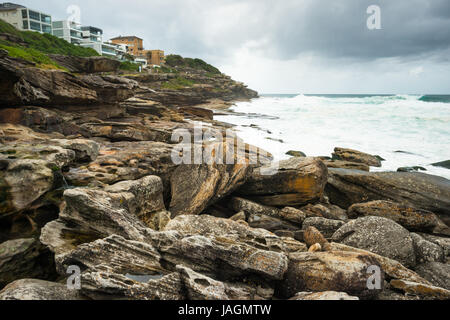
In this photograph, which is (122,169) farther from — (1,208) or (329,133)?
(329,133)

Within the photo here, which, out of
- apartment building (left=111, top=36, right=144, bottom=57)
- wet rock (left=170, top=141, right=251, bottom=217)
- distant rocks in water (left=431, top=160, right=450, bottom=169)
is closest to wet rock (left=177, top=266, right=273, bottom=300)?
wet rock (left=170, top=141, right=251, bottom=217)

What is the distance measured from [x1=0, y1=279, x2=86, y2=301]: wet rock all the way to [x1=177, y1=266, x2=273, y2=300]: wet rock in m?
1.65

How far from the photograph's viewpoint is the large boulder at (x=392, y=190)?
11.5 metres

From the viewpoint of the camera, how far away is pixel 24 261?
572 centimetres

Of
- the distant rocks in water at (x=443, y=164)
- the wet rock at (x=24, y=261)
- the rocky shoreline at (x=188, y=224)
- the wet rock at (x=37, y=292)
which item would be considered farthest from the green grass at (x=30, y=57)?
the distant rocks in water at (x=443, y=164)

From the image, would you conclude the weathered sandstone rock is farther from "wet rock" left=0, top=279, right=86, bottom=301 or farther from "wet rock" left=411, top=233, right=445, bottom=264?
"wet rock" left=0, top=279, right=86, bottom=301

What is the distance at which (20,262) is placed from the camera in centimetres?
567

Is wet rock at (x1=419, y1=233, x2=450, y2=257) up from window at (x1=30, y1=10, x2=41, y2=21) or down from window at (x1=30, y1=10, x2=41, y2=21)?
down

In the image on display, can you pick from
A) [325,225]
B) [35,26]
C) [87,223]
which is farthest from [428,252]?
[35,26]

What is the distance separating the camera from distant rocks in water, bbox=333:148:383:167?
2084 cm

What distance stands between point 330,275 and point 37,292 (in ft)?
16.7

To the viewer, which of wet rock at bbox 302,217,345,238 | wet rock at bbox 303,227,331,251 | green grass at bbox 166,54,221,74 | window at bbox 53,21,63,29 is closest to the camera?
wet rock at bbox 303,227,331,251
